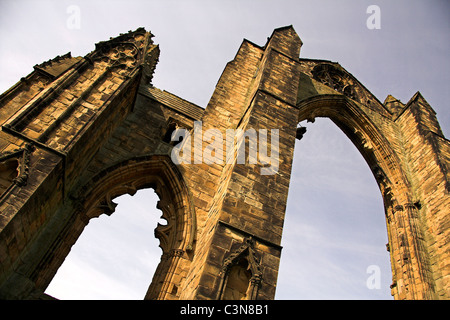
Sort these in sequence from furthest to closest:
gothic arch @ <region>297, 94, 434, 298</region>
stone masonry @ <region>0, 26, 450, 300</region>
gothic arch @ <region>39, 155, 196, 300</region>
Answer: gothic arch @ <region>297, 94, 434, 298</region> → gothic arch @ <region>39, 155, 196, 300</region> → stone masonry @ <region>0, 26, 450, 300</region>

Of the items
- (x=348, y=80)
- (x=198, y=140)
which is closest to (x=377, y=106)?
(x=348, y=80)

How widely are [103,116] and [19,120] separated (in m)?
1.14

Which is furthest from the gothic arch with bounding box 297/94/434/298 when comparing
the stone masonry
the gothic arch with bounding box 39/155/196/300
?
the gothic arch with bounding box 39/155/196/300

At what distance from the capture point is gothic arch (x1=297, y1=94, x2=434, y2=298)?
7.33 metres

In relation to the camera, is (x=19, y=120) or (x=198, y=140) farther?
(x=198, y=140)

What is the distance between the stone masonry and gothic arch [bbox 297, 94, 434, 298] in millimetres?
39

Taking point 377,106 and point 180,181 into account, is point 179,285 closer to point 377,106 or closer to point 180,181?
point 180,181

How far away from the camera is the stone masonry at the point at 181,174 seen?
4027 mm

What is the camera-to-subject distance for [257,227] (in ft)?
15.0

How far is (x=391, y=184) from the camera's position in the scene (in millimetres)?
9367

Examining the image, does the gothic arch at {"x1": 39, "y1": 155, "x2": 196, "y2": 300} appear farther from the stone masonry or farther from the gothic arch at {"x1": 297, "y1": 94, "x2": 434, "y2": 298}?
the gothic arch at {"x1": 297, "y1": 94, "x2": 434, "y2": 298}

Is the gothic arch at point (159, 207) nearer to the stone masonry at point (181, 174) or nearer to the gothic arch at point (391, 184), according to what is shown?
the stone masonry at point (181, 174)

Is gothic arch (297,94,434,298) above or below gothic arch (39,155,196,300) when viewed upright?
above
